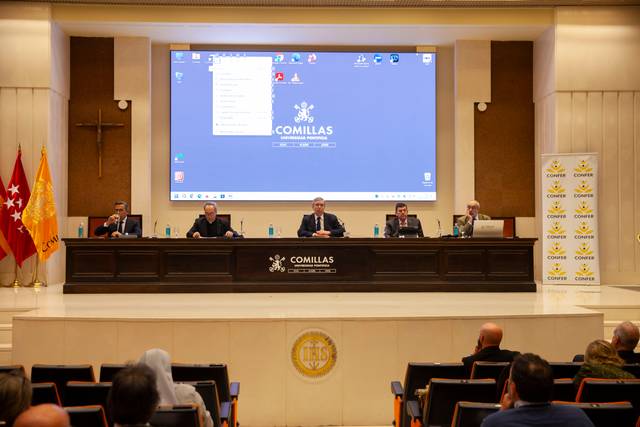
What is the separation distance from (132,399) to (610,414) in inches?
76.4

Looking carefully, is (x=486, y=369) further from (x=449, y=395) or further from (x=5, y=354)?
(x=5, y=354)

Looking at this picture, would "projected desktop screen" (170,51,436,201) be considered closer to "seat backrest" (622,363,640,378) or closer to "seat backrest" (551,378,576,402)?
"seat backrest" (622,363,640,378)

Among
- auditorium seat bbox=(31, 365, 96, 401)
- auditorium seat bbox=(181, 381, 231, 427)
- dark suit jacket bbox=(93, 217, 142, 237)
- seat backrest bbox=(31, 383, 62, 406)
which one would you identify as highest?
dark suit jacket bbox=(93, 217, 142, 237)

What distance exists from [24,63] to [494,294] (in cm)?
742

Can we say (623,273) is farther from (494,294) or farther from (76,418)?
(76,418)

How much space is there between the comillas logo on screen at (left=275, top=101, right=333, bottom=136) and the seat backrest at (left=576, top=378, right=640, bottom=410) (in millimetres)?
8235

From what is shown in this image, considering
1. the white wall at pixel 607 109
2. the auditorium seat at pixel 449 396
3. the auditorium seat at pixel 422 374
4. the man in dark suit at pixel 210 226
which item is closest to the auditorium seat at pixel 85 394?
the auditorium seat at pixel 449 396

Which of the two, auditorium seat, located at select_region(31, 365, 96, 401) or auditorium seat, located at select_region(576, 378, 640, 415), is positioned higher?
auditorium seat, located at select_region(576, 378, 640, 415)

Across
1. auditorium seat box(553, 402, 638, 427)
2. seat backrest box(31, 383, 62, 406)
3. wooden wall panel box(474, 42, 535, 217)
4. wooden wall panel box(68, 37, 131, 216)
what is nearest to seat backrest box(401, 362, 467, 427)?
auditorium seat box(553, 402, 638, 427)

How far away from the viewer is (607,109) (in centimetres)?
1053

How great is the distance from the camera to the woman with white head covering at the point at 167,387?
3.30 meters

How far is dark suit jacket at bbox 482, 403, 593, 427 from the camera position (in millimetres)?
2555

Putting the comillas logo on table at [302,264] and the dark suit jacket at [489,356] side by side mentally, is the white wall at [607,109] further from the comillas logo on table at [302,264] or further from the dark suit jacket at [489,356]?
the dark suit jacket at [489,356]

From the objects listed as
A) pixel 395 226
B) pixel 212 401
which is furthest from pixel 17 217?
pixel 212 401
